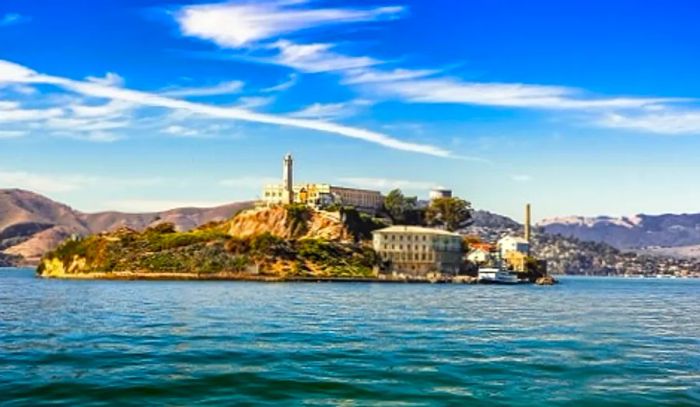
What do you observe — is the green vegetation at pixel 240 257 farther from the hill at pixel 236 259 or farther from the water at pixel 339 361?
the water at pixel 339 361

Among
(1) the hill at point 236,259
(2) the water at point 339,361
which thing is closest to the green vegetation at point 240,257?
(1) the hill at point 236,259

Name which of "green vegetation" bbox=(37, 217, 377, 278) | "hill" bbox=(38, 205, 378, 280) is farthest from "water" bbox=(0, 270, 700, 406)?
"green vegetation" bbox=(37, 217, 377, 278)

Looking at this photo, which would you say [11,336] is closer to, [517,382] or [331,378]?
[331,378]

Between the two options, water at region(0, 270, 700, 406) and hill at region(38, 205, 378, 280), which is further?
hill at region(38, 205, 378, 280)

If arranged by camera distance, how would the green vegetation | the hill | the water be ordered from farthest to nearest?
the green vegetation < the hill < the water

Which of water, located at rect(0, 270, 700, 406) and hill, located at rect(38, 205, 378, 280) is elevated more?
hill, located at rect(38, 205, 378, 280)

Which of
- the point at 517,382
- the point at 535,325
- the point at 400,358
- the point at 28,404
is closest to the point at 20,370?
the point at 28,404

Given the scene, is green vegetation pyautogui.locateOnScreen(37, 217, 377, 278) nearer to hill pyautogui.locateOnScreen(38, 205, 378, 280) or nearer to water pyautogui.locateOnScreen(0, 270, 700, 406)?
hill pyautogui.locateOnScreen(38, 205, 378, 280)

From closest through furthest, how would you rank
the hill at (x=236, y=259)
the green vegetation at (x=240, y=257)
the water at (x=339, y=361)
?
1. the water at (x=339, y=361)
2. the hill at (x=236, y=259)
3. the green vegetation at (x=240, y=257)

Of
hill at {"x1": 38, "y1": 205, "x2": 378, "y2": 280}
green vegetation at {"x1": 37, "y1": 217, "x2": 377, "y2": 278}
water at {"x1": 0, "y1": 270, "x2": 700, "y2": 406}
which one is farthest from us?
green vegetation at {"x1": 37, "y1": 217, "x2": 377, "y2": 278}

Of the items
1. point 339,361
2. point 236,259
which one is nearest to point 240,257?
point 236,259

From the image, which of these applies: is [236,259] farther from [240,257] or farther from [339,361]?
[339,361]

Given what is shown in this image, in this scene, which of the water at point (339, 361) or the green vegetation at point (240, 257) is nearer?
the water at point (339, 361)

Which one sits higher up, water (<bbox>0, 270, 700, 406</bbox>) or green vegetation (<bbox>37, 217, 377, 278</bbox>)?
green vegetation (<bbox>37, 217, 377, 278</bbox>)
